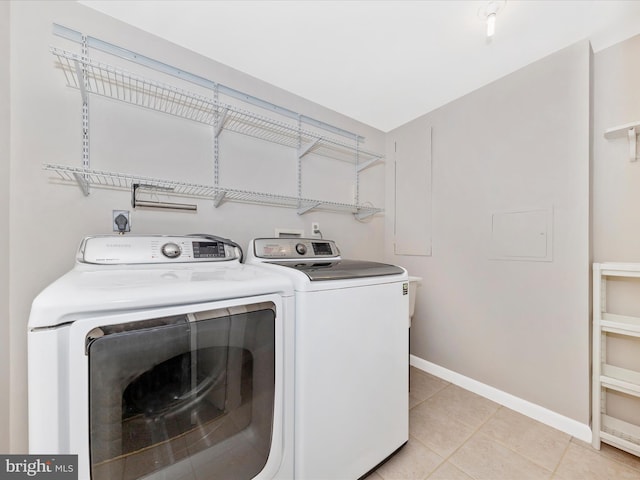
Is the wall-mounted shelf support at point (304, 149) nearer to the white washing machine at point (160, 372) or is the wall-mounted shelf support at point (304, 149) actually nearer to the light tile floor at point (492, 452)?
the white washing machine at point (160, 372)

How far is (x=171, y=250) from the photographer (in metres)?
1.20

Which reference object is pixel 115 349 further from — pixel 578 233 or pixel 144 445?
pixel 578 233

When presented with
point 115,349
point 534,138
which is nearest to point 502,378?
point 534,138

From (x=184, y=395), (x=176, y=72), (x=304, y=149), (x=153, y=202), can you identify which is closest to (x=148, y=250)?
(x=153, y=202)

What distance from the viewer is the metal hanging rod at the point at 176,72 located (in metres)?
1.17

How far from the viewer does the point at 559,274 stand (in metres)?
1.53

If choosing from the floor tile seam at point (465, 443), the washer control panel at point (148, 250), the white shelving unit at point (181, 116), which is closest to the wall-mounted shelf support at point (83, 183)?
the white shelving unit at point (181, 116)

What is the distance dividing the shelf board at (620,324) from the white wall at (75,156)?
6.55 feet

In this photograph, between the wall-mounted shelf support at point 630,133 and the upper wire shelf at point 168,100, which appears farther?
the wall-mounted shelf support at point 630,133

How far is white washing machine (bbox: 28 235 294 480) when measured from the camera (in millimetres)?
593

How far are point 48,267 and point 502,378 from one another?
271cm

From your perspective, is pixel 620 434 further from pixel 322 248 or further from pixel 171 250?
pixel 171 250

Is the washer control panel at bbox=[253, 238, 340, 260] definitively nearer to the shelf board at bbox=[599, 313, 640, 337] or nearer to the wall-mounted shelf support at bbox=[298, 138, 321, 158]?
the wall-mounted shelf support at bbox=[298, 138, 321, 158]

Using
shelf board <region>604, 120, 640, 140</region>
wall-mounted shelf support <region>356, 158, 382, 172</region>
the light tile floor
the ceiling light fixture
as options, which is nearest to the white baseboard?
the light tile floor
